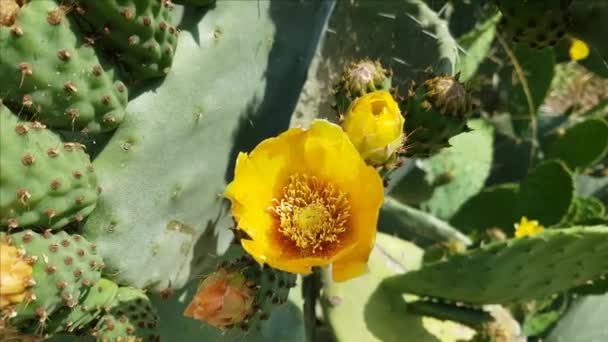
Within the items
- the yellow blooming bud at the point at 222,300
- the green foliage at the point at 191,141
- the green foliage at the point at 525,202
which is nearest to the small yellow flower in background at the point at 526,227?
the green foliage at the point at 525,202

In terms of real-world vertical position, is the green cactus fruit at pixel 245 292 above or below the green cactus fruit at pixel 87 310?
above

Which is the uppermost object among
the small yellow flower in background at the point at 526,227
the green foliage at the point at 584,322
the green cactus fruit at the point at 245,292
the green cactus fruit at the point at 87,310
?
the green cactus fruit at the point at 245,292

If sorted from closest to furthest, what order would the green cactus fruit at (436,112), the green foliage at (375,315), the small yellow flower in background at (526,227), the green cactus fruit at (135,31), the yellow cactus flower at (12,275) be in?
the yellow cactus flower at (12,275)
the green cactus fruit at (135,31)
the green cactus fruit at (436,112)
the green foliage at (375,315)
the small yellow flower in background at (526,227)

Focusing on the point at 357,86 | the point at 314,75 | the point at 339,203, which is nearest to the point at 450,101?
the point at 357,86

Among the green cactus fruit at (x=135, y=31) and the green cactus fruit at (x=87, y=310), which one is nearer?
the green cactus fruit at (x=135, y=31)

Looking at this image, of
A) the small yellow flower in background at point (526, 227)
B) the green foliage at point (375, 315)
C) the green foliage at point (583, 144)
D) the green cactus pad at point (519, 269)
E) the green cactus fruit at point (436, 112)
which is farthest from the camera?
the green foliage at point (583, 144)

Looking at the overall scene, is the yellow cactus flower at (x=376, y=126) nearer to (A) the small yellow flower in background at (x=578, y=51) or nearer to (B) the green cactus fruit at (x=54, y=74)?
(B) the green cactus fruit at (x=54, y=74)
